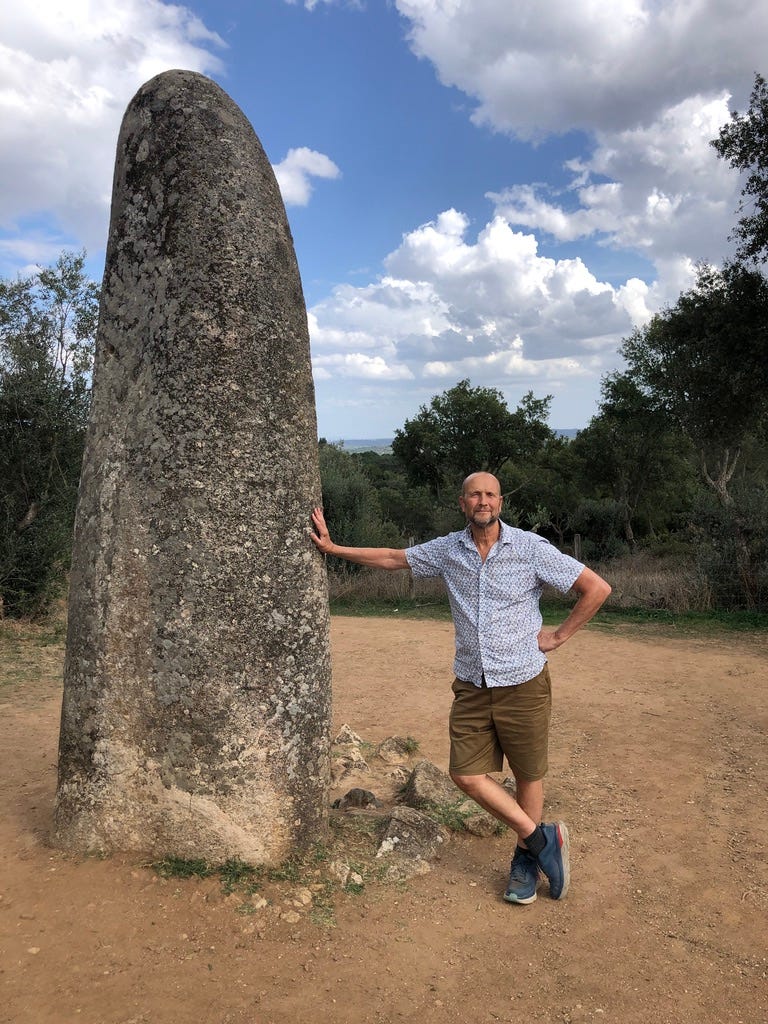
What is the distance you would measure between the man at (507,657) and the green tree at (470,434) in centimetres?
2663

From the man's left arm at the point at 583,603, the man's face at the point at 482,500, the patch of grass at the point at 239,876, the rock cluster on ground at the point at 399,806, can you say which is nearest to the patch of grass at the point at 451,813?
the rock cluster on ground at the point at 399,806

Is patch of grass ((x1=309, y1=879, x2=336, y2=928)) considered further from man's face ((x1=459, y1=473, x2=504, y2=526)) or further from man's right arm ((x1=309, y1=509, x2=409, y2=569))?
man's face ((x1=459, y1=473, x2=504, y2=526))

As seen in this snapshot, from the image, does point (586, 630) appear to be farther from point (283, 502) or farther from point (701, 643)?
point (283, 502)

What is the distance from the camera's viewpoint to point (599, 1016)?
288 cm

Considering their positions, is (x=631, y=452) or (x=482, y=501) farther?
(x=631, y=452)

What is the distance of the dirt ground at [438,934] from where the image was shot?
113 inches

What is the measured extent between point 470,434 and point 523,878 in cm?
2838

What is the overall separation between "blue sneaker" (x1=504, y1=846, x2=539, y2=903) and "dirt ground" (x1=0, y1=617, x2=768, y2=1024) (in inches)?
2.2

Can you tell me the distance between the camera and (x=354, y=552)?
12.9 ft

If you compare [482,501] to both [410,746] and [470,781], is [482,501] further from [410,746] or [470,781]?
[410,746]

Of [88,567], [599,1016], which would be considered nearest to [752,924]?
[599,1016]

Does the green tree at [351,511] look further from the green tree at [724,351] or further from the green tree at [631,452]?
the green tree at [631,452]

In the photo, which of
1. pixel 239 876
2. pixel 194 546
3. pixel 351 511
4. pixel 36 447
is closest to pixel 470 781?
pixel 239 876

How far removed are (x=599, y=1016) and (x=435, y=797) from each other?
2.01m
